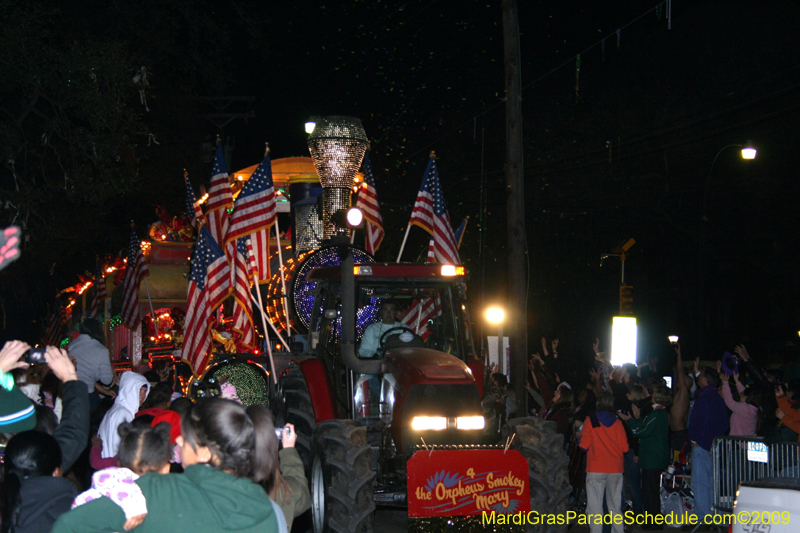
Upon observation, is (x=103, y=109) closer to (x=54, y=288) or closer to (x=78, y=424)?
(x=78, y=424)

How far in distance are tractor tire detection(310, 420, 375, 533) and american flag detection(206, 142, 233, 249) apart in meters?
6.72

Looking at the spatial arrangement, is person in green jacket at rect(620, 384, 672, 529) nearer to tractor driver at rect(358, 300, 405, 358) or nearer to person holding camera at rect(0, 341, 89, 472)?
tractor driver at rect(358, 300, 405, 358)

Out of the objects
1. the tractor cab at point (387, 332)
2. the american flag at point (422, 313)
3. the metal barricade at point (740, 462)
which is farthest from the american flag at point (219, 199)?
the metal barricade at point (740, 462)

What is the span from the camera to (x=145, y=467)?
412 centimetres

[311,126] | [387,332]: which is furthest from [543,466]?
[311,126]

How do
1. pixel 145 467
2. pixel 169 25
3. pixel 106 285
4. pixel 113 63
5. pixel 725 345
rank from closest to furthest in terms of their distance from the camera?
pixel 145 467 → pixel 113 63 → pixel 169 25 → pixel 106 285 → pixel 725 345

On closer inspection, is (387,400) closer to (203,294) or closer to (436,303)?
(436,303)

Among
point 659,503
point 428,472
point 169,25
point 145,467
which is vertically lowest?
point 659,503

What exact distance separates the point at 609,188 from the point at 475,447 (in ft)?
67.4

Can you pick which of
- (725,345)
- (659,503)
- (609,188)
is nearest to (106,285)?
(609,188)

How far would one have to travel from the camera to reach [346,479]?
6.72 metres

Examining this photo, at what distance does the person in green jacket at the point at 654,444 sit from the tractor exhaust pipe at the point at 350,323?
3.51 metres

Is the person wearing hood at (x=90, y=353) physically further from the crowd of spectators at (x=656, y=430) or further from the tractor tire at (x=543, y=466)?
the tractor tire at (x=543, y=466)

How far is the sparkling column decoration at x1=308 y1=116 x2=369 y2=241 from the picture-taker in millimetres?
→ 13078
